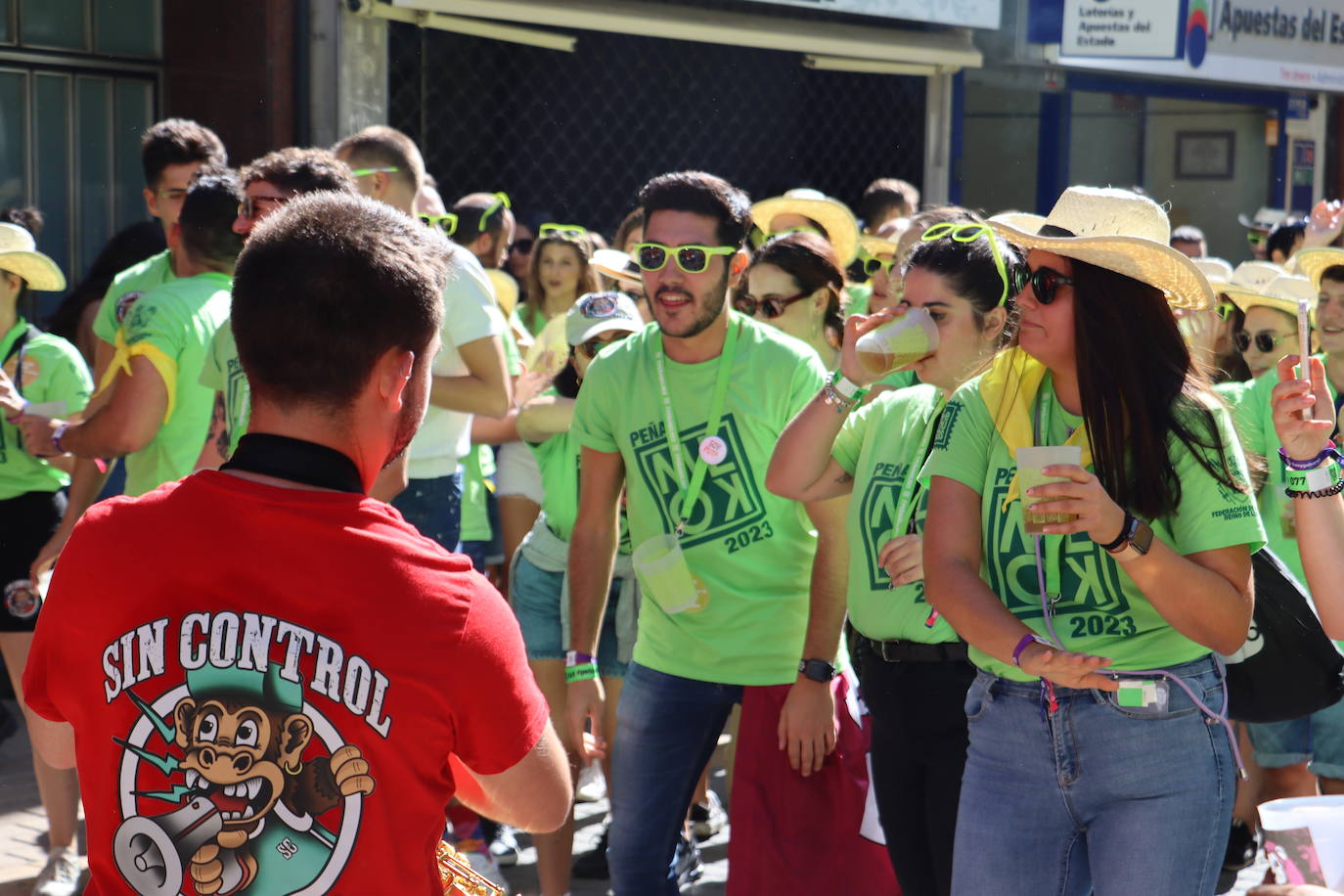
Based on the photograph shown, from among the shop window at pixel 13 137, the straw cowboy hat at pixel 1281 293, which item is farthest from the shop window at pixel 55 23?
the straw cowboy hat at pixel 1281 293

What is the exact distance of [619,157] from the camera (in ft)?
32.1

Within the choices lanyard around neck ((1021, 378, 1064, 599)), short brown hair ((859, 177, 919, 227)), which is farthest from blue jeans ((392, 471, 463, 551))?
short brown hair ((859, 177, 919, 227))

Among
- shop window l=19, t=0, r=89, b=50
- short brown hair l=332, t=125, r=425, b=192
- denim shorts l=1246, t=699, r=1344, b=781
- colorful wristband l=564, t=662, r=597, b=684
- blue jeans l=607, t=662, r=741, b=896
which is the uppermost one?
shop window l=19, t=0, r=89, b=50

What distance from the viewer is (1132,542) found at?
2643 millimetres

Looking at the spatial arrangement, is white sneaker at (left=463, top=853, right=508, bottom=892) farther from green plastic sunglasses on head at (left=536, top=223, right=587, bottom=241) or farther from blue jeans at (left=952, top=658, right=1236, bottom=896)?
green plastic sunglasses on head at (left=536, top=223, right=587, bottom=241)

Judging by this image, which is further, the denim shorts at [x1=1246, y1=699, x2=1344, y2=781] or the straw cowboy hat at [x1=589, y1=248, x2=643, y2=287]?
the straw cowboy hat at [x1=589, y1=248, x2=643, y2=287]

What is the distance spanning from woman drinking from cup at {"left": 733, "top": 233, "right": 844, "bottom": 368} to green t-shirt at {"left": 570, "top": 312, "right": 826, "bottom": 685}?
3.42 feet

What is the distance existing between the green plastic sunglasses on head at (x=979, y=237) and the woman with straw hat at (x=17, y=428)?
10.1ft

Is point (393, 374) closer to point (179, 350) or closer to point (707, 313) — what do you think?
point (707, 313)

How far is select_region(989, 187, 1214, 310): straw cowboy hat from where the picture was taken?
2.81 m

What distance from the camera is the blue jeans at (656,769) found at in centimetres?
396

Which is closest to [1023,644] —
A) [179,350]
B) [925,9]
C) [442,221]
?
[179,350]

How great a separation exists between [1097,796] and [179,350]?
290 cm

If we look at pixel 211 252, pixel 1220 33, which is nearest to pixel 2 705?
pixel 211 252
